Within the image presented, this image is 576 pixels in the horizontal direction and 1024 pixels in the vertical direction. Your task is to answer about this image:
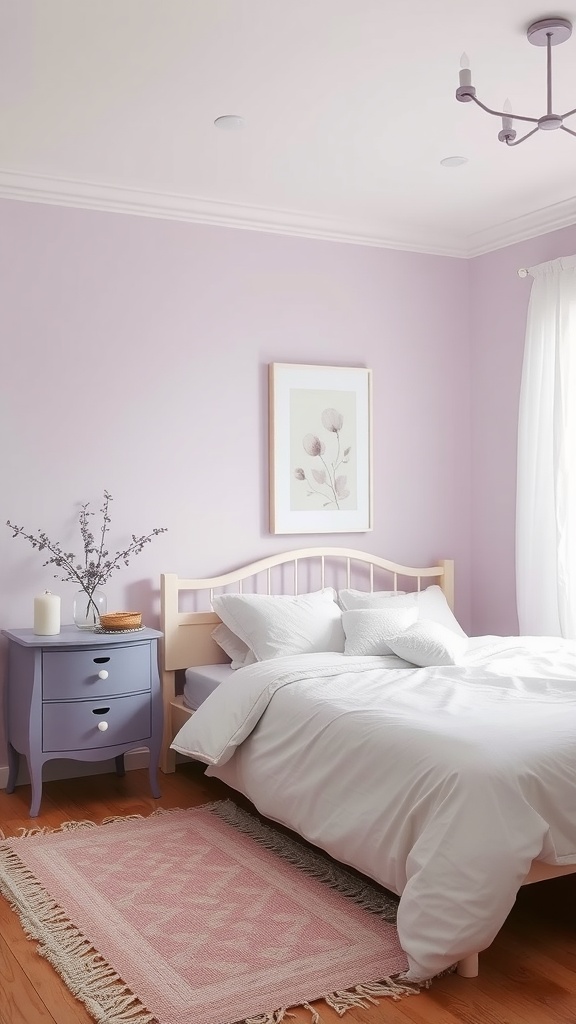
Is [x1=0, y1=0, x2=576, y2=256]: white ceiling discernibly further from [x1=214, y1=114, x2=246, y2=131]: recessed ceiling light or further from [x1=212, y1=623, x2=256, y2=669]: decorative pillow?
[x1=212, y1=623, x2=256, y2=669]: decorative pillow

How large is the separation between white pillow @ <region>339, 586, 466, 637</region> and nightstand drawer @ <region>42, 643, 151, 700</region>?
102 centimetres

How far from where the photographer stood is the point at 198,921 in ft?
8.94

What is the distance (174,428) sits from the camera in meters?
4.40

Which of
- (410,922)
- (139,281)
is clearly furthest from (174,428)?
(410,922)

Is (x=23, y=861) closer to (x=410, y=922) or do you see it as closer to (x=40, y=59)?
(x=410, y=922)

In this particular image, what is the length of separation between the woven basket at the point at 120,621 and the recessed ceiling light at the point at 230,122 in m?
1.91

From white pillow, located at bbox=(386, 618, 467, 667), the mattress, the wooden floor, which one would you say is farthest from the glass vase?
the wooden floor

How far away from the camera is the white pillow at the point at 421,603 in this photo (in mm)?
4387

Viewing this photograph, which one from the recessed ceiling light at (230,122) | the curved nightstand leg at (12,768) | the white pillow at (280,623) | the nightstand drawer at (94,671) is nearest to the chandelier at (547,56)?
the recessed ceiling light at (230,122)

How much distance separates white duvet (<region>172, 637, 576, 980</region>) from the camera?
2.34 meters

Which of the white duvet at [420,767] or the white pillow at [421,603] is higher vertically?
the white pillow at [421,603]

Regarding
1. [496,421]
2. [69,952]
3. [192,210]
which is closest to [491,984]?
[69,952]

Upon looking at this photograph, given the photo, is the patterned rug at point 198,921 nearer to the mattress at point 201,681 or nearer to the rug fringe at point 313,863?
the rug fringe at point 313,863

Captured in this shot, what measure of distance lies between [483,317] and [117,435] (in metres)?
2.12
